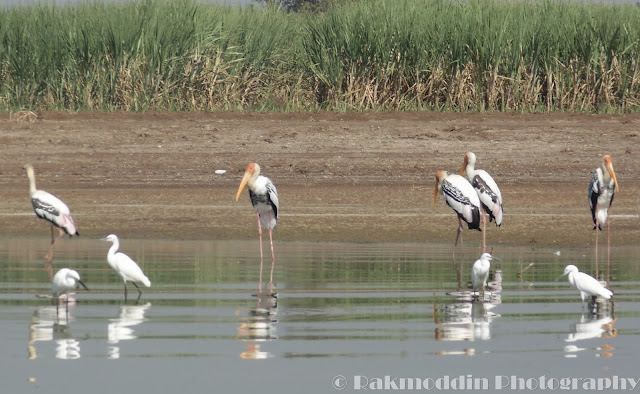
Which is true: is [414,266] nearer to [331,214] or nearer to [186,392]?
[331,214]

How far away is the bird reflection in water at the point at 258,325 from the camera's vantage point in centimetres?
813

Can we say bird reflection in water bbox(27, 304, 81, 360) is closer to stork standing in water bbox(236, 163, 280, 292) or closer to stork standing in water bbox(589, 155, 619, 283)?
stork standing in water bbox(236, 163, 280, 292)

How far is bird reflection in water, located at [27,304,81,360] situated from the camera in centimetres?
800

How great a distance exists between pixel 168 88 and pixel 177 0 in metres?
2.70

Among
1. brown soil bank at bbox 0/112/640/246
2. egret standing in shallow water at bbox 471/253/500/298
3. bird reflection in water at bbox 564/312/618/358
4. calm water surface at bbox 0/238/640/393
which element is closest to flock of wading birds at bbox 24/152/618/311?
brown soil bank at bbox 0/112/640/246

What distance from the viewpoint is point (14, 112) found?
23.5 m

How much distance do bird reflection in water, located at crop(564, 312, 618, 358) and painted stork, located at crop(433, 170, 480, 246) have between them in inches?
218

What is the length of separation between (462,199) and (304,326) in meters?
6.85

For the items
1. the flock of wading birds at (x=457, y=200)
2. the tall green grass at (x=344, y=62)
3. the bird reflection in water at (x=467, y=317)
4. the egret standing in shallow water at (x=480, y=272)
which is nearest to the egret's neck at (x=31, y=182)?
the flock of wading birds at (x=457, y=200)

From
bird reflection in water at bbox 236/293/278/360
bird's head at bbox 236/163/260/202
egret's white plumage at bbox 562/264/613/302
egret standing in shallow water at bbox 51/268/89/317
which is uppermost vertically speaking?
bird's head at bbox 236/163/260/202

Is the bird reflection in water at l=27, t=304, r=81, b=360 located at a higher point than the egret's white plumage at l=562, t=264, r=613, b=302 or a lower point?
lower

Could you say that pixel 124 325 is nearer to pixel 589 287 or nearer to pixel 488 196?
pixel 589 287

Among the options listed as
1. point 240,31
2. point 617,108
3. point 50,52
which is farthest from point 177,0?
point 617,108

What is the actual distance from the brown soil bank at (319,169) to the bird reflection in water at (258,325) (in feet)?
18.6
